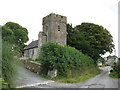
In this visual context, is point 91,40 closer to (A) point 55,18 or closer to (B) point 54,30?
(B) point 54,30

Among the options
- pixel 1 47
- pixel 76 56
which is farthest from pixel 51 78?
pixel 1 47

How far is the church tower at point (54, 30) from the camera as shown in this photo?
27625 millimetres

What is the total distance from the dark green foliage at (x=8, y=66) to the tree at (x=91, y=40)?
69.4 ft

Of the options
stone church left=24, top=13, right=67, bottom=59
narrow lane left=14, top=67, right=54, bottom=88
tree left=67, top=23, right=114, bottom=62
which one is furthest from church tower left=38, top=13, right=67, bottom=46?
narrow lane left=14, top=67, right=54, bottom=88

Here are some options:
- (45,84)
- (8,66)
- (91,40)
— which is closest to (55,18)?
(91,40)

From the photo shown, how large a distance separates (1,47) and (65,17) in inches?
958

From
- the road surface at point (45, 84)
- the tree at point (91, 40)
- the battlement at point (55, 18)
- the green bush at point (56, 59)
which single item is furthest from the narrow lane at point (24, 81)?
the battlement at point (55, 18)

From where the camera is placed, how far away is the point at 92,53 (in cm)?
2736

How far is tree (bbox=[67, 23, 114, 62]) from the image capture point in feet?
88.8

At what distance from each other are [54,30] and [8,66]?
71.9ft

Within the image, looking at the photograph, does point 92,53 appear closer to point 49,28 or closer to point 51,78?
point 49,28

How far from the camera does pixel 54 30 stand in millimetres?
27766

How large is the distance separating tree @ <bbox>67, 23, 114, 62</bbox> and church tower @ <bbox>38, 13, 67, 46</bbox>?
2.86 m

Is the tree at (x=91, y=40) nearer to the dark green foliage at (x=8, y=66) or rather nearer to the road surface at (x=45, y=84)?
the road surface at (x=45, y=84)
